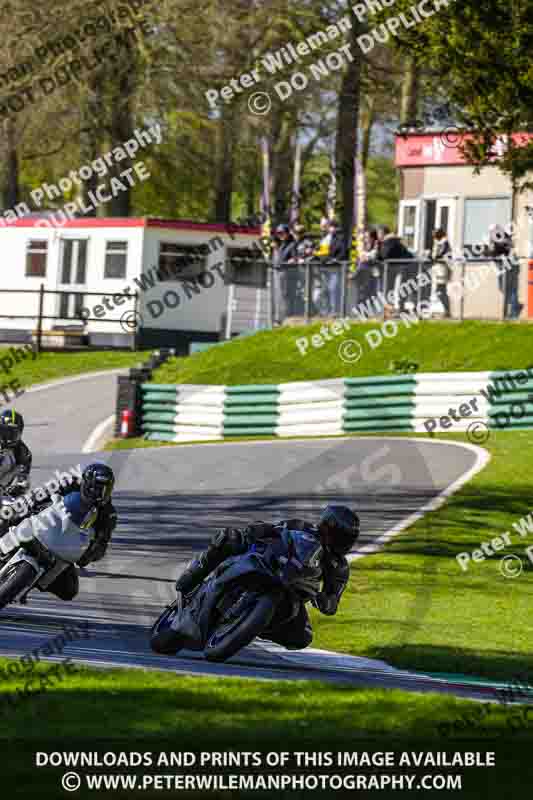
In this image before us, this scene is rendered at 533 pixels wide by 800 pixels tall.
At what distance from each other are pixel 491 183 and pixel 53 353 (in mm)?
12265

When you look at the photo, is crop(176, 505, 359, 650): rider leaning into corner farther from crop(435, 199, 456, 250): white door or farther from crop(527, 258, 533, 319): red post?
→ crop(435, 199, 456, 250): white door

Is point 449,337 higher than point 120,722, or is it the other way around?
point 449,337

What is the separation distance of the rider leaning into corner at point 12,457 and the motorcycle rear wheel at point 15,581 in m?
3.07

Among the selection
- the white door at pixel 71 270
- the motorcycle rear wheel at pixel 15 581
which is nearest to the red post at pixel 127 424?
the white door at pixel 71 270

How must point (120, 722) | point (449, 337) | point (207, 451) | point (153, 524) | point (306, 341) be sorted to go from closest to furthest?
point (120, 722) → point (153, 524) → point (207, 451) → point (449, 337) → point (306, 341)

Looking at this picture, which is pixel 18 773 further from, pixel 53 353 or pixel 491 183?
pixel 53 353

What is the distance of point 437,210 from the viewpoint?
32.8 m

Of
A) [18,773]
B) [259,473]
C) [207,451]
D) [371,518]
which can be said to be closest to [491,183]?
[207,451]

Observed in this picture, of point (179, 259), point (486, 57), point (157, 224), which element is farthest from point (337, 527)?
point (179, 259)

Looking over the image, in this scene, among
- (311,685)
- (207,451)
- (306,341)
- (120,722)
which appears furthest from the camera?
(306,341)

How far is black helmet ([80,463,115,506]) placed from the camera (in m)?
10.5
